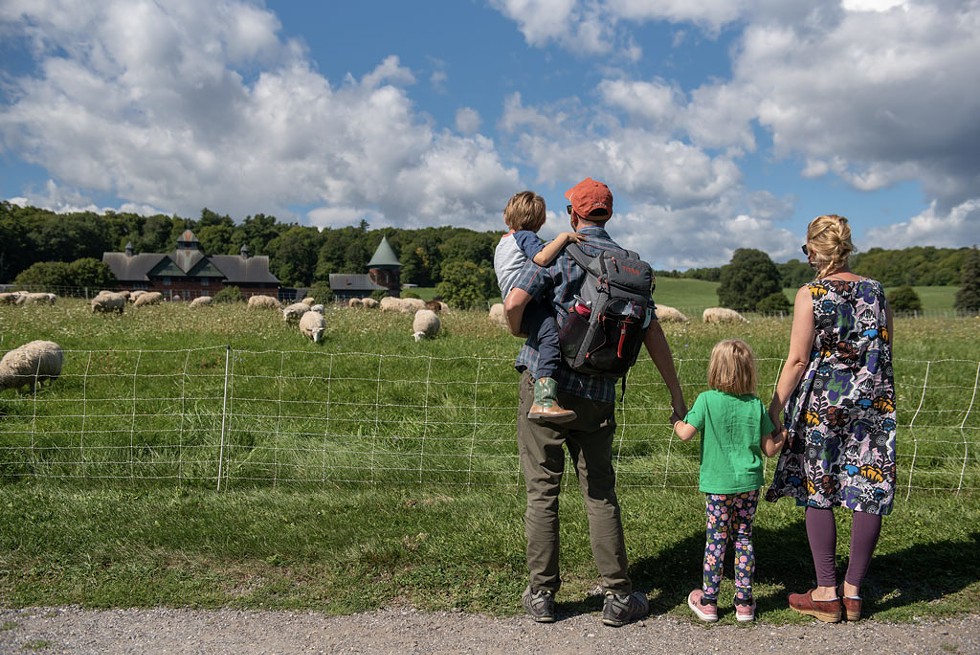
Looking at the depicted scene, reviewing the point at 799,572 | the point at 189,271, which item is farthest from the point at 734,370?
the point at 189,271

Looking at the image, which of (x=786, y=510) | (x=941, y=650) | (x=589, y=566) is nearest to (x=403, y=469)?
(x=589, y=566)

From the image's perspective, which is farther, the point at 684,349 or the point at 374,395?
the point at 684,349

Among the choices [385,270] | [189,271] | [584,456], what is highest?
[385,270]

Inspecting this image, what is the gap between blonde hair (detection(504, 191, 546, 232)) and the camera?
3.66 metres

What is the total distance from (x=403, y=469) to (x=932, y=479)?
5219 millimetres

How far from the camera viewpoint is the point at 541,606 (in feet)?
11.8

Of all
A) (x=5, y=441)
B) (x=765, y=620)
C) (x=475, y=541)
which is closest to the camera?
(x=765, y=620)

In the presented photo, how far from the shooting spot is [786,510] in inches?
204

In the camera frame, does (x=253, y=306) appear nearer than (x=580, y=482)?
No

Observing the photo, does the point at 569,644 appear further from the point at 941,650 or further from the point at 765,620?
the point at 941,650

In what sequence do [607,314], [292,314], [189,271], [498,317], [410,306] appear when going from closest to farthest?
[607,314], [292,314], [498,317], [410,306], [189,271]

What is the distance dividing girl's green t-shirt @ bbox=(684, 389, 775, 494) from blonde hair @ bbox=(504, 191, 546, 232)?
4.48ft

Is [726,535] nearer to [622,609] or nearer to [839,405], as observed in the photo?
[622,609]

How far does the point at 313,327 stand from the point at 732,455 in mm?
12119
